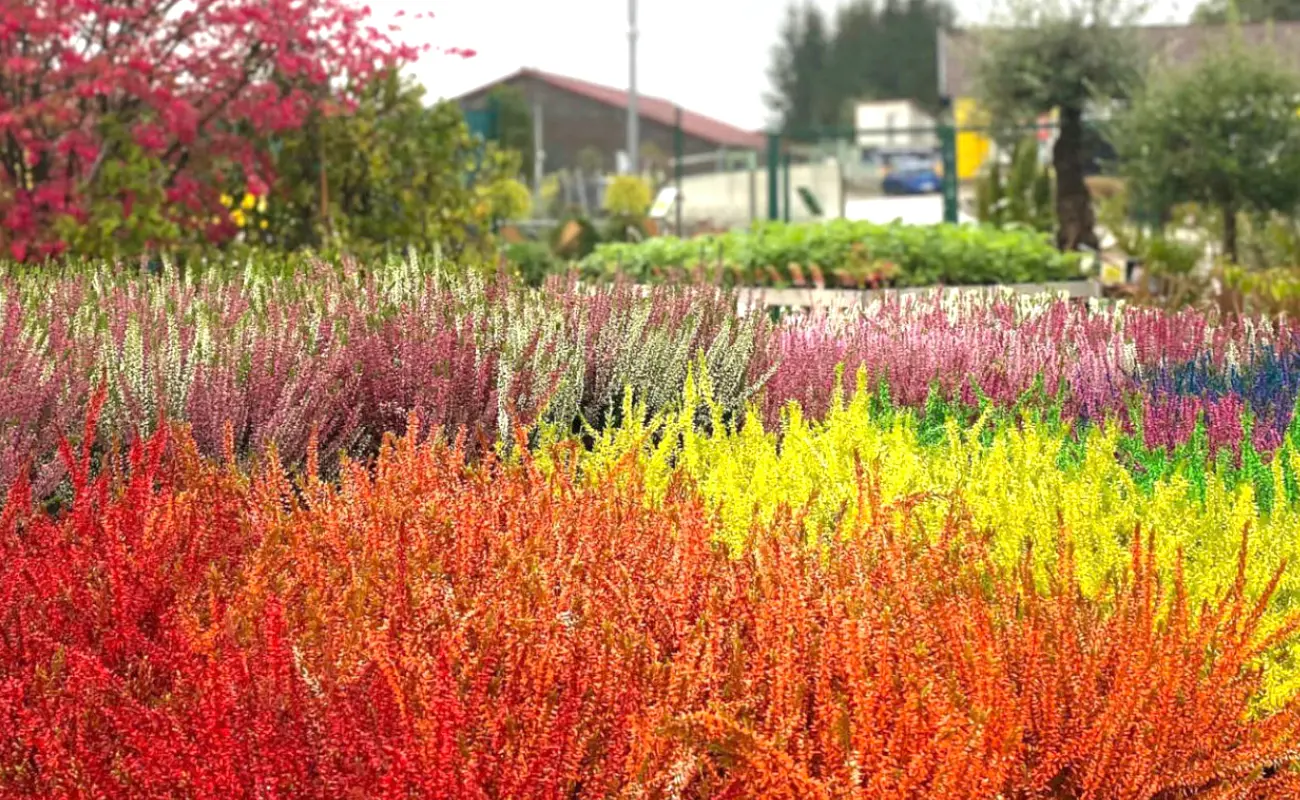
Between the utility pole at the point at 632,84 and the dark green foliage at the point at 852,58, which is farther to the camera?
the dark green foliage at the point at 852,58

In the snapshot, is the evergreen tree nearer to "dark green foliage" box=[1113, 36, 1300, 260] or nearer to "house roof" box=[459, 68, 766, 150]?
"house roof" box=[459, 68, 766, 150]

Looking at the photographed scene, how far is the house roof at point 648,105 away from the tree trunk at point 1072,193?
42191 millimetres

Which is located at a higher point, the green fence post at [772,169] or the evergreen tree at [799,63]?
the evergreen tree at [799,63]

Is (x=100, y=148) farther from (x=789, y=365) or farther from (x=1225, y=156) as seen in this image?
(x=1225, y=156)

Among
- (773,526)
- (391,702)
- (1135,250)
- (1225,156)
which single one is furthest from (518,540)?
(1225,156)

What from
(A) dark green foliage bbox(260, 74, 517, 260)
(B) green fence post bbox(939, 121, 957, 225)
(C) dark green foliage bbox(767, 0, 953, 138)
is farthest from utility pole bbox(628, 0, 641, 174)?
(C) dark green foliage bbox(767, 0, 953, 138)

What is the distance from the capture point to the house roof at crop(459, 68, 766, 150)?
73.2 meters

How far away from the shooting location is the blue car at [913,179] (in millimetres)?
46812

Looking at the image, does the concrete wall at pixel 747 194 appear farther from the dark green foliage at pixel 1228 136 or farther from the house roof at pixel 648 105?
the house roof at pixel 648 105

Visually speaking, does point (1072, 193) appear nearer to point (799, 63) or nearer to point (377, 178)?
point (377, 178)

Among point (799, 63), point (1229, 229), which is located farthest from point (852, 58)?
point (1229, 229)

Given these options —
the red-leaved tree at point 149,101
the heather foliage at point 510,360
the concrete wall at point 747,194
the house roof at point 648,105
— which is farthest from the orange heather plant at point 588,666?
the house roof at point 648,105

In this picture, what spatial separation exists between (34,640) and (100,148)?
9044 mm

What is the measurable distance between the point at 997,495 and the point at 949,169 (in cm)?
2186
